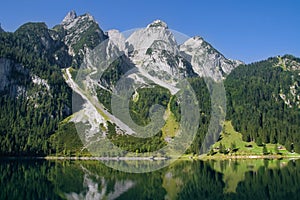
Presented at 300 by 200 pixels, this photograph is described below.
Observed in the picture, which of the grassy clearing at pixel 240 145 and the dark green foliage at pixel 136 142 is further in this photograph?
the dark green foliage at pixel 136 142

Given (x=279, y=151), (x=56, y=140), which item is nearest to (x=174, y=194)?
(x=279, y=151)

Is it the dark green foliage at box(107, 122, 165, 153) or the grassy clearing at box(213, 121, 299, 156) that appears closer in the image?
the grassy clearing at box(213, 121, 299, 156)

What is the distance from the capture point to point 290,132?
16225 centimetres

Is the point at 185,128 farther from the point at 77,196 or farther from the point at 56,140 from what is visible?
the point at 77,196

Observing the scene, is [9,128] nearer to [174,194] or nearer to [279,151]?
[279,151]

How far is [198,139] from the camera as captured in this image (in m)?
173

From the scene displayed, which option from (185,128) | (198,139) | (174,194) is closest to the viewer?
(174,194)

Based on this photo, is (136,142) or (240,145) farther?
(136,142)

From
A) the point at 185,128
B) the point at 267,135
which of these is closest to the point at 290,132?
the point at 267,135

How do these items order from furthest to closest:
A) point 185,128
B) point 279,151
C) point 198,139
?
point 185,128
point 198,139
point 279,151

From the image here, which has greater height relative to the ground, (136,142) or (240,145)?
(136,142)

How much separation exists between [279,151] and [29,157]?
115156 mm

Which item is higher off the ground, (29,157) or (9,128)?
(9,128)

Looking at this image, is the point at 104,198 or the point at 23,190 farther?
the point at 23,190
